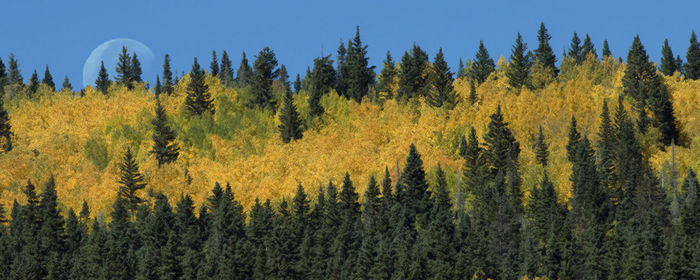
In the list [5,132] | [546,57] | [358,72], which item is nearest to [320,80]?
[358,72]

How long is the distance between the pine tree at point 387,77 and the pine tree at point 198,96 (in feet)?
98.2

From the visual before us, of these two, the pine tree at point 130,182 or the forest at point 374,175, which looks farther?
the pine tree at point 130,182

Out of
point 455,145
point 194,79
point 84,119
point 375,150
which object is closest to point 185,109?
point 194,79

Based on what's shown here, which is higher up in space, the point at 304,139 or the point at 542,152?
the point at 304,139

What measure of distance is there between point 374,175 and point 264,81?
3768cm

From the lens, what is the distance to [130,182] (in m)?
161

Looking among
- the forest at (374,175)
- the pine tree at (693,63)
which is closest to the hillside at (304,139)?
the forest at (374,175)

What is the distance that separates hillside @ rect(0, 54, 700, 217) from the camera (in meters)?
152

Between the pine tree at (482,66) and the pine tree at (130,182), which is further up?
the pine tree at (482,66)

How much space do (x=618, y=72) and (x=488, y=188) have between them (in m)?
40.8

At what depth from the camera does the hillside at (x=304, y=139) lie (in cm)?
15250

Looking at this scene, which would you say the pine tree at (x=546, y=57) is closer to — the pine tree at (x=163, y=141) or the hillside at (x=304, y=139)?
the hillside at (x=304, y=139)

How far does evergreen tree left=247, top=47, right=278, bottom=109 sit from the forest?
39cm

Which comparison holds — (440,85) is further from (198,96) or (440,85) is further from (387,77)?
(198,96)
